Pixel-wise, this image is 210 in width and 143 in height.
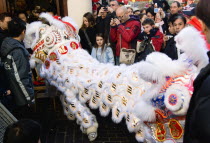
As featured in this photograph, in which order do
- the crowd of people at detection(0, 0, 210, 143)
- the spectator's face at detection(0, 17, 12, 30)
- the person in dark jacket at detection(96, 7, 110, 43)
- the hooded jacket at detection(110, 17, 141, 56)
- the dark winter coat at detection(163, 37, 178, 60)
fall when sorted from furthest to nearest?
1. the person in dark jacket at detection(96, 7, 110, 43)
2. the hooded jacket at detection(110, 17, 141, 56)
3. the spectator's face at detection(0, 17, 12, 30)
4. the dark winter coat at detection(163, 37, 178, 60)
5. the crowd of people at detection(0, 0, 210, 143)

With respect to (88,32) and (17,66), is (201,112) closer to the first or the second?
(17,66)

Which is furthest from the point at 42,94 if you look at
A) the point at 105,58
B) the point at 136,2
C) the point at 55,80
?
the point at 136,2

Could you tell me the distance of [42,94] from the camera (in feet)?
15.4

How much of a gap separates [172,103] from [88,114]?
1.75m

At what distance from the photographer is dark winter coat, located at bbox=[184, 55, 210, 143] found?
1.06m

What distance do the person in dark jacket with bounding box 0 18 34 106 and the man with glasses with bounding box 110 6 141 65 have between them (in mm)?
1918

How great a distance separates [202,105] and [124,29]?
11.1 feet

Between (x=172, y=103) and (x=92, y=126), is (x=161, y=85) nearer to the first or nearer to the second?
(x=172, y=103)

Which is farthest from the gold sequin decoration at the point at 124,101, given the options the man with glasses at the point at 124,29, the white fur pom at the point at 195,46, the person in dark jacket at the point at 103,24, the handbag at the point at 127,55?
the person in dark jacket at the point at 103,24

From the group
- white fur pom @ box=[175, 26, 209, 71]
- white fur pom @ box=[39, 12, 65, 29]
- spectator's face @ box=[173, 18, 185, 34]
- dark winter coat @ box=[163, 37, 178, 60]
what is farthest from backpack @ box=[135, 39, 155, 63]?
white fur pom @ box=[175, 26, 209, 71]

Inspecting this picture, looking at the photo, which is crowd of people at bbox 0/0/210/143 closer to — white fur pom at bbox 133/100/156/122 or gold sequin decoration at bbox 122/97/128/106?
white fur pom at bbox 133/100/156/122

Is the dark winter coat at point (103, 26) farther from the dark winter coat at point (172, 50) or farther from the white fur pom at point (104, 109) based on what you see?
the white fur pom at point (104, 109)

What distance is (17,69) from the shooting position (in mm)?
3078

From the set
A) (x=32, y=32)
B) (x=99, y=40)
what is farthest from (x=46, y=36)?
(x=99, y=40)
